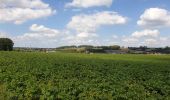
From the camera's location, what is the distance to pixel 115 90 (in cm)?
1906

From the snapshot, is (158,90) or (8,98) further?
(158,90)

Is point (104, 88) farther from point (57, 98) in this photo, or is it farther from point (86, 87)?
point (57, 98)

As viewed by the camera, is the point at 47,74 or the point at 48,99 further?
the point at 47,74

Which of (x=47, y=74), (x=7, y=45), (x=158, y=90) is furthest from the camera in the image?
(x=7, y=45)

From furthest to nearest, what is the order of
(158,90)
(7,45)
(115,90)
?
(7,45) < (158,90) < (115,90)

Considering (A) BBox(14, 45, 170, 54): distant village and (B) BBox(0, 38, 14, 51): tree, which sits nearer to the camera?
(B) BBox(0, 38, 14, 51): tree

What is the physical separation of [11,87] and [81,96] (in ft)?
23.6

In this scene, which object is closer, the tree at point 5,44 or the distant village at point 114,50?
the tree at point 5,44

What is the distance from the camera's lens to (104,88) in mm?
20047

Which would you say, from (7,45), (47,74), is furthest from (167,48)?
(47,74)

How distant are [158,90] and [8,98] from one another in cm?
887

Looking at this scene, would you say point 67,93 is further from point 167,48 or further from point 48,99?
point 167,48

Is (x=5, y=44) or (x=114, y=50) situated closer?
(x=5, y=44)

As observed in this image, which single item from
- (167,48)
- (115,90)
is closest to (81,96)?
(115,90)
